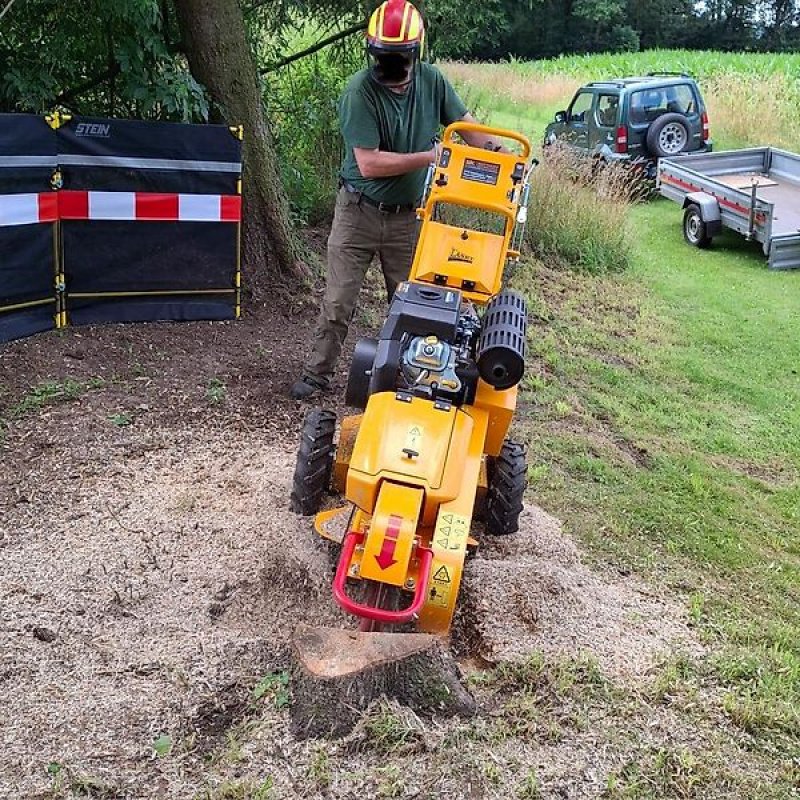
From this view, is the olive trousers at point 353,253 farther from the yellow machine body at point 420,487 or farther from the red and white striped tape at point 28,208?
the red and white striped tape at point 28,208

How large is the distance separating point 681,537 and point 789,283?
6.32 m

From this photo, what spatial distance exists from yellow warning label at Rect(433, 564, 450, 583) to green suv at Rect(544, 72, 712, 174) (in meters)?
11.8

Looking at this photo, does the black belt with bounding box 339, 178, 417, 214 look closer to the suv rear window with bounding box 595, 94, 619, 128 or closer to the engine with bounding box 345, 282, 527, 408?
the engine with bounding box 345, 282, 527, 408

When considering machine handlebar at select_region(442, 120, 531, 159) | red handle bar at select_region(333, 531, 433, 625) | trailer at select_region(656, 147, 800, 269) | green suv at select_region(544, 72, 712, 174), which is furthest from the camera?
green suv at select_region(544, 72, 712, 174)

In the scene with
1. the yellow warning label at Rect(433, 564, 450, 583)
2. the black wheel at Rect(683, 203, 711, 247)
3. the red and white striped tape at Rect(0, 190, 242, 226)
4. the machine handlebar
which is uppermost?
the machine handlebar

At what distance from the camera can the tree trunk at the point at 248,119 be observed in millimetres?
6517

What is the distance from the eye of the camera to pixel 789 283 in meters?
10.0

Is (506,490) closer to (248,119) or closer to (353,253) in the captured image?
(353,253)

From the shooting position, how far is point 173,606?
12.0 ft

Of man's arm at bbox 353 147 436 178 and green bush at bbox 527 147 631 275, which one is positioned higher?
man's arm at bbox 353 147 436 178

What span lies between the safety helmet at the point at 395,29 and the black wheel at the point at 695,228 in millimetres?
7742

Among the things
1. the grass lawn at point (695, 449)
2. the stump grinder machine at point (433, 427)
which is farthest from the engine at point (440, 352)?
the grass lawn at point (695, 449)

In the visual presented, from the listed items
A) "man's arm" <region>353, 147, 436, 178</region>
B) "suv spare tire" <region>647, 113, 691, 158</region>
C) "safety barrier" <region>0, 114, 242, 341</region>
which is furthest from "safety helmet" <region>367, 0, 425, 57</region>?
"suv spare tire" <region>647, 113, 691, 158</region>

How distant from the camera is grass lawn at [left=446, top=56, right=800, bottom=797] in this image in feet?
12.2
